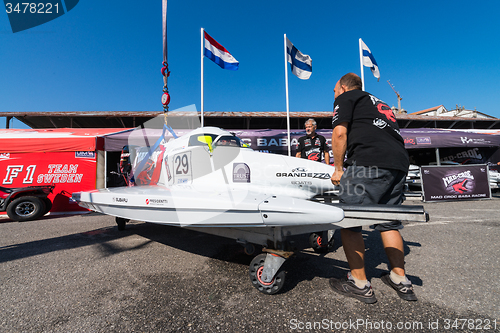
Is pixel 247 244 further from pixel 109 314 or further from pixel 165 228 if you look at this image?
pixel 165 228

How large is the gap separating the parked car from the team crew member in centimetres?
688

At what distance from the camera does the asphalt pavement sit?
4.61 feet

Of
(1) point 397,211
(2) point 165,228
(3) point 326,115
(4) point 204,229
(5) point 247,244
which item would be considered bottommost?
(2) point 165,228

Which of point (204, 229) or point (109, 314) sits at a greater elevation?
point (204, 229)

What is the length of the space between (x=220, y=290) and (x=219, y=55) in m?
7.85

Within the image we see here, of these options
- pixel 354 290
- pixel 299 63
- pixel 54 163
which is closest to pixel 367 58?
pixel 299 63

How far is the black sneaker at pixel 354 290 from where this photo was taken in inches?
64.2

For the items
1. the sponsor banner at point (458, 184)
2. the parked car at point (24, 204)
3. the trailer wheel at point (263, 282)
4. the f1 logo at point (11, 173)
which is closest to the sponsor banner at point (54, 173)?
the f1 logo at point (11, 173)

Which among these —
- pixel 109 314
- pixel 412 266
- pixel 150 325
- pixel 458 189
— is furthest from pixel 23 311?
pixel 458 189

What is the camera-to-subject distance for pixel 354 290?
169cm

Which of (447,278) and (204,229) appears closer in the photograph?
(447,278)

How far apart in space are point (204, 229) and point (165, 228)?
2.51 metres

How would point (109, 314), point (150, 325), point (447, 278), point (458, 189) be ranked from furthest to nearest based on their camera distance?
point (458, 189) → point (447, 278) → point (109, 314) → point (150, 325)

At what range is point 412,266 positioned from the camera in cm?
228
